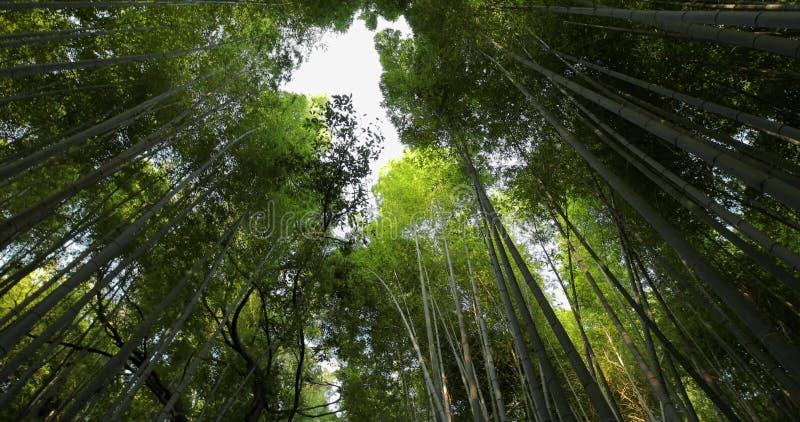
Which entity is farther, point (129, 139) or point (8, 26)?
point (129, 139)

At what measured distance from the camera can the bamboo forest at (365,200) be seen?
3.24 m

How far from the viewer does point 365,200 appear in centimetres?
521

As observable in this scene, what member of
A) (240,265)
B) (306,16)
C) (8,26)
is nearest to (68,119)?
(8,26)

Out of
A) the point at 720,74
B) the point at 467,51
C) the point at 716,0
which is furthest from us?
the point at 467,51

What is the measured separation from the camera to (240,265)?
5.57 meters

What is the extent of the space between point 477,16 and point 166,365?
20.3 ft

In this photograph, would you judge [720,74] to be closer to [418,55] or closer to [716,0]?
[716,0]

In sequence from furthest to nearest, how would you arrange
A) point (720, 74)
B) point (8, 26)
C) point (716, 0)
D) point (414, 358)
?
point (414, 358) → point (8, 26) → point (720, 74) → point (716, 0)

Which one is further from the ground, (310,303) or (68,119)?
(68,119)

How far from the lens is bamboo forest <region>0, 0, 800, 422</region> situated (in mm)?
3244

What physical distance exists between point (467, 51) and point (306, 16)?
246 cm

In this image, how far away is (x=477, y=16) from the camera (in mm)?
4387

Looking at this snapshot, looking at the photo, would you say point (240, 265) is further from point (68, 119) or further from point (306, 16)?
point (306, 16)

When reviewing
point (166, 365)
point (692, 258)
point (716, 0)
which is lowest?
point (692, 258)
